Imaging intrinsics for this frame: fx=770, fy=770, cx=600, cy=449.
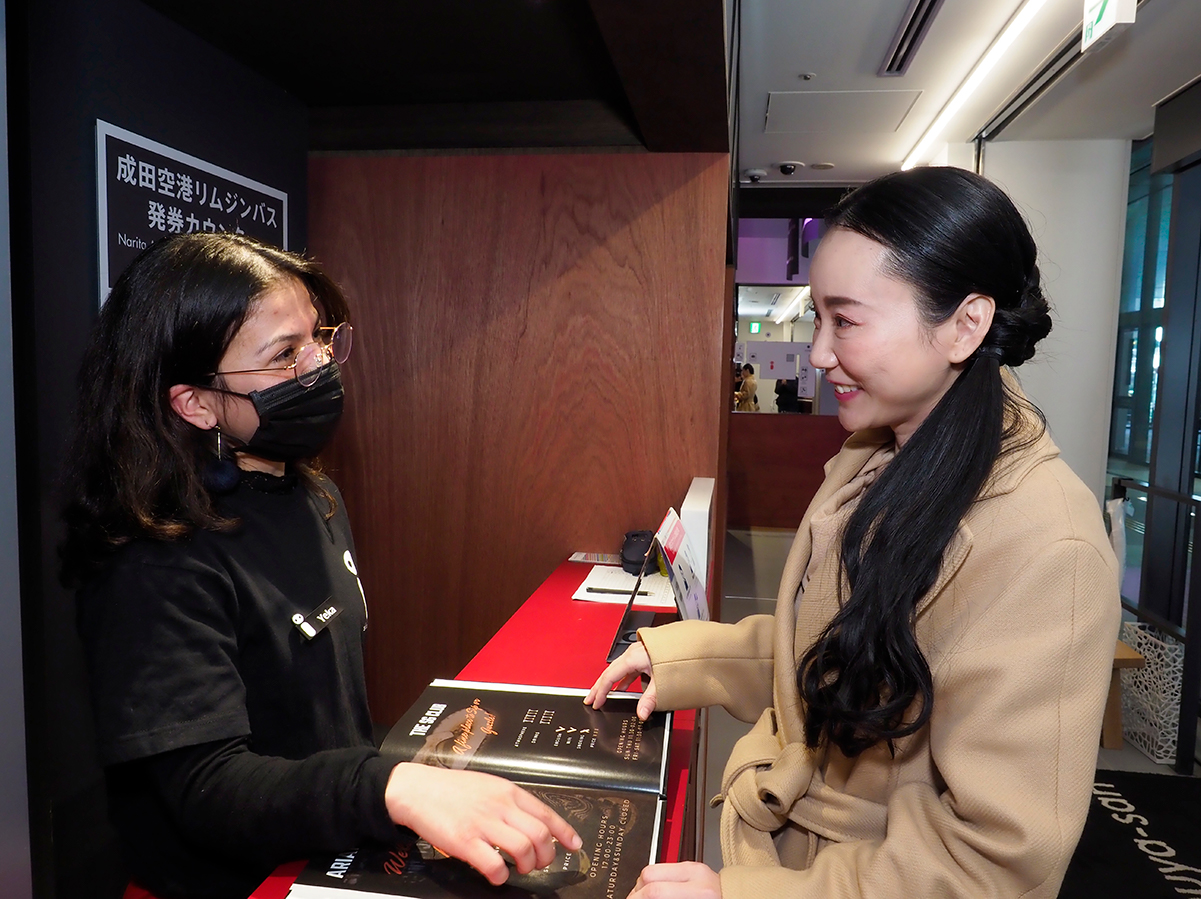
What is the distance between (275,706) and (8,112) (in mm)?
1196

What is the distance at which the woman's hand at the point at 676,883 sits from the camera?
74 centimetres

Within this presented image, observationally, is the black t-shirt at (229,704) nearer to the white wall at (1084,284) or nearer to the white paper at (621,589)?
the white paper at (621,589)

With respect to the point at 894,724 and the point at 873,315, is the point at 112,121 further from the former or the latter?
the point at 894,724

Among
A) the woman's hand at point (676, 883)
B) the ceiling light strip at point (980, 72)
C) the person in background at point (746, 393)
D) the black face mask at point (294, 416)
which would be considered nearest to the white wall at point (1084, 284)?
the ceiling light strip at point (980, 72)

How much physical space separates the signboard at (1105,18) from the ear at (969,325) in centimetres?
230

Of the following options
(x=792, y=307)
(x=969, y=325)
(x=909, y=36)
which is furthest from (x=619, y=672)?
(x=792, y=307)

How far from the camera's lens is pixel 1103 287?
4.43 m

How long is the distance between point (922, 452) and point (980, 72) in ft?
13.0

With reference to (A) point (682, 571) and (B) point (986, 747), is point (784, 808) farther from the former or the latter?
(A) point (682, 571)

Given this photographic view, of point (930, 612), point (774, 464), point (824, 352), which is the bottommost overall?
point (774, 464)

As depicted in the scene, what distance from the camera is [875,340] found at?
883 mm

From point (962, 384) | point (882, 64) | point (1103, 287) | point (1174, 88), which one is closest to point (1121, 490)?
point (1103, 287)

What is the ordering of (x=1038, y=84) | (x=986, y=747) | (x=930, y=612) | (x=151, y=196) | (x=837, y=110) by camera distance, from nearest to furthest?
1. (x=986, y=747)
2. (x=930, y=612)
3. (x=151, y=196)
4. (x=1038, y=84)
5. (x=837, y=110)

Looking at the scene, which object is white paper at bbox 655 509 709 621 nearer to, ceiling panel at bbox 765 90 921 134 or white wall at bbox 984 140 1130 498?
ceiling panel at bbox 765 90 921 134
